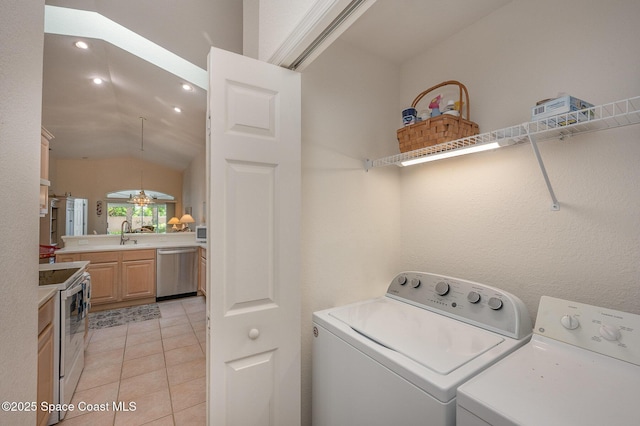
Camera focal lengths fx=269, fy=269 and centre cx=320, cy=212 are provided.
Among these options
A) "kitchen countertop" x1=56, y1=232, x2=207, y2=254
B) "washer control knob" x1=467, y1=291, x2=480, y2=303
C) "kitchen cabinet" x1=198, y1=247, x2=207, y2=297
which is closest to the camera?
"washer control knob" x1=467, y1=291, x2=480, y2=303

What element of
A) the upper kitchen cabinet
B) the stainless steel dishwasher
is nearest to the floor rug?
the stainless steel dishwasher

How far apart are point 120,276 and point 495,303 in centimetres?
464

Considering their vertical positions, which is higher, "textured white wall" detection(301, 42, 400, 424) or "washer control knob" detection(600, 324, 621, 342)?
"textured white wall" detection(301, 42, 400, 424)

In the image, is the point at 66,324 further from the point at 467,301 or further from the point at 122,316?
the point at 467,301

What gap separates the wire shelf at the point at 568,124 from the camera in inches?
36.9

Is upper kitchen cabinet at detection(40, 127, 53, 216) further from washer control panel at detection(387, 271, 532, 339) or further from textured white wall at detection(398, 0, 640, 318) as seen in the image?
textured white wall at detection(398, 0, 640, 318)

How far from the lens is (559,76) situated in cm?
118

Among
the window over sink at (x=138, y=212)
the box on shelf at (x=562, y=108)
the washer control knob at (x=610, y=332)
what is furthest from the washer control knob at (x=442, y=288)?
the window over sink at (x=138, y=212)

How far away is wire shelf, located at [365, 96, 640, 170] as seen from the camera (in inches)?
36.9

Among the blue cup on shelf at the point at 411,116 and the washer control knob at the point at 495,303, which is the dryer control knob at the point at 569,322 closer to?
the washer control knob at the point at 495,303

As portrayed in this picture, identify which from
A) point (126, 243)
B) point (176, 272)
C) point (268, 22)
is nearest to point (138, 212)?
point (126, 243)

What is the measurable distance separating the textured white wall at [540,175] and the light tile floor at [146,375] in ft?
6.77

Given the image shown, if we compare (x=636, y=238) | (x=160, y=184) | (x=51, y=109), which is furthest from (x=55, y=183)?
(x=636, y=238)

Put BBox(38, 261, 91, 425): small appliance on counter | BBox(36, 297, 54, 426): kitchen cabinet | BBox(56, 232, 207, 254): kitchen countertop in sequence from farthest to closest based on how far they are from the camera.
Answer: BBox(56, 232, 207, 254): kitchen countertop
BBox(38, 261, 91, 425): small appliance on counter
BBox(36, 297, 54, 426): kitchen cabinet
